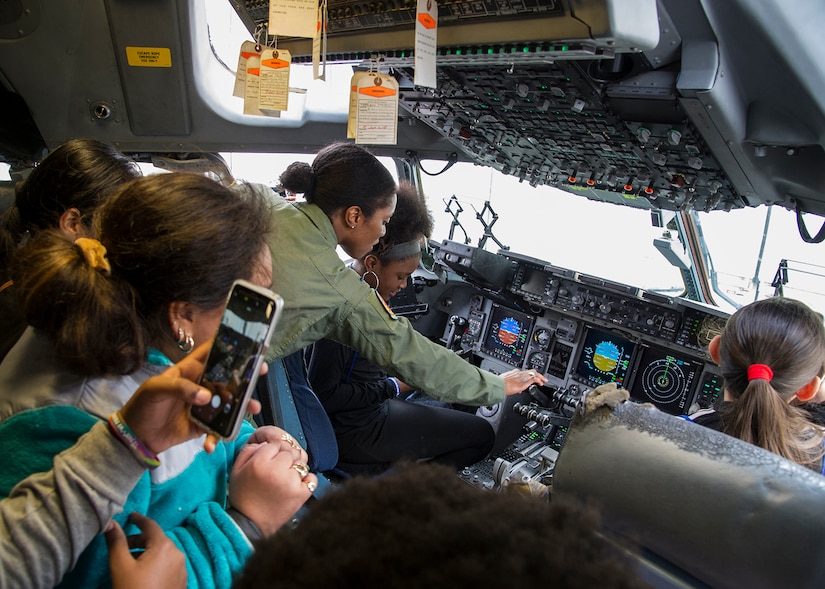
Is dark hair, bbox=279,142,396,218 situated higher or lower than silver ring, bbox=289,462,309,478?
higher

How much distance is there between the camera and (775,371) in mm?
1417

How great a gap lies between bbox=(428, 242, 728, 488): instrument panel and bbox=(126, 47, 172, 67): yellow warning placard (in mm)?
1982

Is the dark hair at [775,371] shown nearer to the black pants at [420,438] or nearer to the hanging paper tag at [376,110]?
the hanging paper tag at [376,110]

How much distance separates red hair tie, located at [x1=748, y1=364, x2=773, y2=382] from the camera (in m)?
1.37

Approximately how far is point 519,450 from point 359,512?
2.74 metres

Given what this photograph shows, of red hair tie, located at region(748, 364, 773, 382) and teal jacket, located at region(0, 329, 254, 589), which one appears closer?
teal jacket, located at region(0, 329, 254, 589)

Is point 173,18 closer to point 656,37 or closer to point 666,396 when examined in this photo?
point 656,37

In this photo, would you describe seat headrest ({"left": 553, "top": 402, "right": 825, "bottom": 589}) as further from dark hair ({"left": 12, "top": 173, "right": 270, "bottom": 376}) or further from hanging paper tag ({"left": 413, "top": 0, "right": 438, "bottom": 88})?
hanging paper tag ({"left": 413, "top": 0, "right": 438, "bottom": 88})

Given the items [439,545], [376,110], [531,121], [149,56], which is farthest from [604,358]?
[149,56]

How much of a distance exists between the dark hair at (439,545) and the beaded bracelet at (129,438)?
1.24ft

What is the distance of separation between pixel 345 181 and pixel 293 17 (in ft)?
1.72

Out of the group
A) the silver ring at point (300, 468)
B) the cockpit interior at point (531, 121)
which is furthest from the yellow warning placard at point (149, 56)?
the silver ring at point (300, 468)

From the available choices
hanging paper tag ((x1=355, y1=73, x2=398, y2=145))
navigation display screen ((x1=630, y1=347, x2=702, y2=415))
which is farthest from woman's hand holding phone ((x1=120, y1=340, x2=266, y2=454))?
navigation display screen ((x1=630, y1=347, x2=702, y2=415))

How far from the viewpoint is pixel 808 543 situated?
2.38 feet
